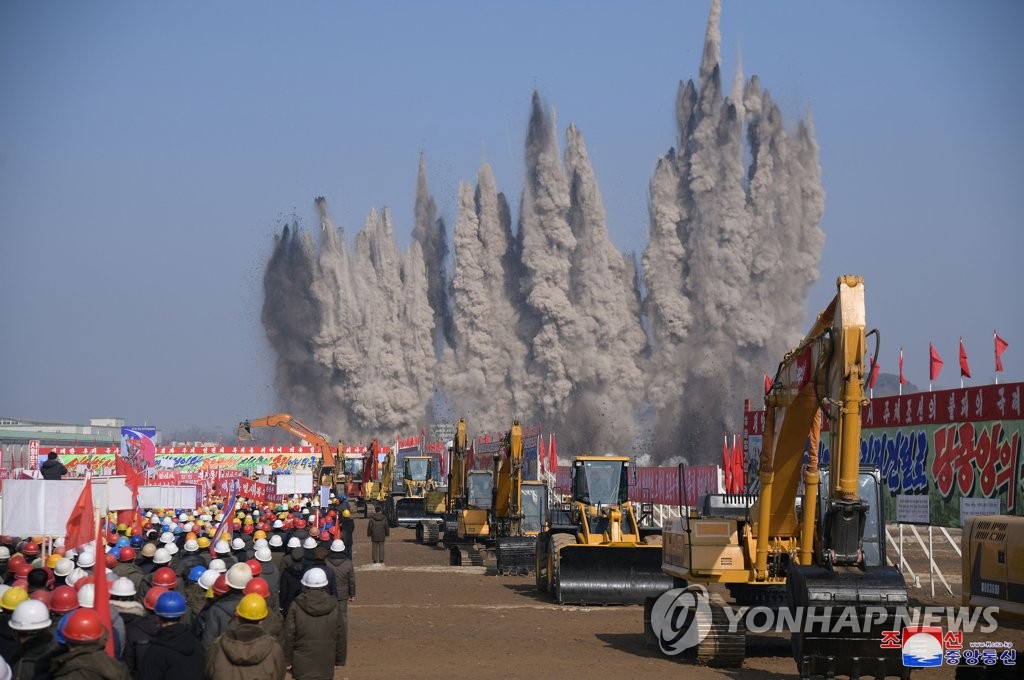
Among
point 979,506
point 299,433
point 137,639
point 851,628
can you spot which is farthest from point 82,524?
point 299,433

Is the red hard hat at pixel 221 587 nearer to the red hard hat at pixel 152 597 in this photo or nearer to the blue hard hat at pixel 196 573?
the red hard hat at pixel 152 597

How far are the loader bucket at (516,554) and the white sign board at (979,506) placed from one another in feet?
33.7

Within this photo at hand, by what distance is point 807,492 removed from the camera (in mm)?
14164

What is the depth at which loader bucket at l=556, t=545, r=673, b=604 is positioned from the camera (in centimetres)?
2228

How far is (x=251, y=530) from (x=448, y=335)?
244 feet

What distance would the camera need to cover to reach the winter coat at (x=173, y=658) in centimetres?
815

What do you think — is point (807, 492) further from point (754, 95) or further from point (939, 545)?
point (754, 95)

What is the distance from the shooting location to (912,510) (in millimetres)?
24188

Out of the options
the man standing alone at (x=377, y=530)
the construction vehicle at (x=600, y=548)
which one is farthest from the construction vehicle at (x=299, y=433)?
the construction vehicle at (x=600, y=548)

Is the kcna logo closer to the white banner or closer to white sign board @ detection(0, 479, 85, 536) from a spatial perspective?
white sign board @ detection(0, 479, 85, 536)

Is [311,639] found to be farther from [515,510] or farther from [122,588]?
[515,510]

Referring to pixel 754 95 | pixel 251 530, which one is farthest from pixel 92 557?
pixel 754 95

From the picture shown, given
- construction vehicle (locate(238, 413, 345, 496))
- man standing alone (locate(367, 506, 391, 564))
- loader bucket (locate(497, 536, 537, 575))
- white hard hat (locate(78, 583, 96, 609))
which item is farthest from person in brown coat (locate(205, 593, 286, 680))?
construction vehicle (locate(238, 413, 345, 496))

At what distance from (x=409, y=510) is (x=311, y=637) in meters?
37.2
